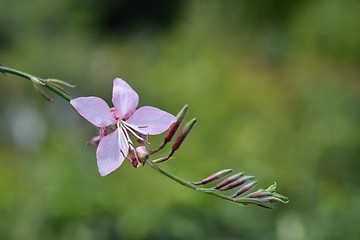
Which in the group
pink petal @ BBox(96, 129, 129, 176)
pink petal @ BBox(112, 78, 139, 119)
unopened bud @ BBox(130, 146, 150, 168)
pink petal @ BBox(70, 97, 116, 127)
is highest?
pink petal @ BBox(112, 78, 139, 119)

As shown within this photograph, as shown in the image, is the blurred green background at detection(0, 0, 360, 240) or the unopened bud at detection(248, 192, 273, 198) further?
the blurred green background at detection(0, 0, 360, 240)

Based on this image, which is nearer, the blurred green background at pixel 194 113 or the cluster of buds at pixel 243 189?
the cluster of buds at pixel 243 189

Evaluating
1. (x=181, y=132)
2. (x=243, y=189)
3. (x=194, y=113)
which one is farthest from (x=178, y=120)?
(x=194, y=113)

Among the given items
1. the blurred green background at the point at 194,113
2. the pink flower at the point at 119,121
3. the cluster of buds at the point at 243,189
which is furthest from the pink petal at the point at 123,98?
the blurred green background at the point at 194,113

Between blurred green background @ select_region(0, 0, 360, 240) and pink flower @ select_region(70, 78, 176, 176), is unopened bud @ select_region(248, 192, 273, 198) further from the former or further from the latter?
blurred green background @ select_region(0, 0, 360, 240)

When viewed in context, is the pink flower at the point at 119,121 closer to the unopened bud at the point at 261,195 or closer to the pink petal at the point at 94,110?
the pink petal at the point at 94,110

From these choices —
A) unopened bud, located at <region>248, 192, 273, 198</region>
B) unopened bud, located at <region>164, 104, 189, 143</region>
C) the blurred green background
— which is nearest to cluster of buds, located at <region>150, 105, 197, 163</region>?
unopened bud, located at <region>164, 104, 189, 143</region>

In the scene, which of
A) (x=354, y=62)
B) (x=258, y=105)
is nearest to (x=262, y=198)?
(x=258, y=105)
